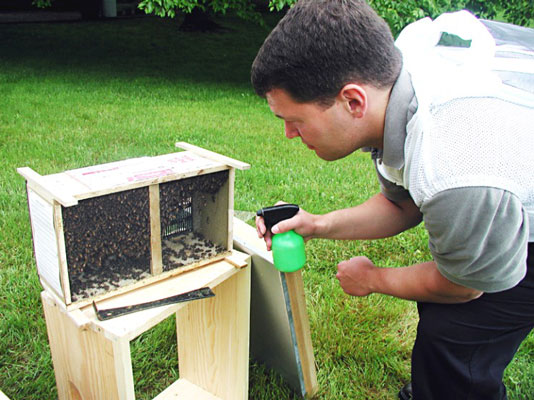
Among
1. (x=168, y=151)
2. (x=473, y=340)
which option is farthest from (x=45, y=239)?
(x=168, y=151)

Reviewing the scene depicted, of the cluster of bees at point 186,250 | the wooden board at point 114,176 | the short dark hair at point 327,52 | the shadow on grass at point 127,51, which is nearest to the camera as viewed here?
the short dark hair at point 327,52

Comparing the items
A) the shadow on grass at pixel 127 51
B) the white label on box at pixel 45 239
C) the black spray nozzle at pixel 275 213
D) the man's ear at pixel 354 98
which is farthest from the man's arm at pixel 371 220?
the shadow on grass at pixel 127 51

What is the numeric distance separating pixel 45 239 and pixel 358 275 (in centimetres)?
112

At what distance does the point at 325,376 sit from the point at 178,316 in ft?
2.50

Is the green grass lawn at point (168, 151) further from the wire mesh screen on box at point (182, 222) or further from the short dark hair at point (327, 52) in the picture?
the short dark hair at point (327, 52)

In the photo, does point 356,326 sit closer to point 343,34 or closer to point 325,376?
point 325,376

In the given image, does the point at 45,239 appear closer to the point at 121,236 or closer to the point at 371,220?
the point at 121,236

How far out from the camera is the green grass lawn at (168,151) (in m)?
2.44

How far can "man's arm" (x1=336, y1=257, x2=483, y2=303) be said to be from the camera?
163 cm

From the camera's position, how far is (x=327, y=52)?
1.47 meters

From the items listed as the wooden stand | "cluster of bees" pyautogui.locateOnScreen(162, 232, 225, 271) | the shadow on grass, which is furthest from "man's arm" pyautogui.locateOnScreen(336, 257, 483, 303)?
the shadow on grass

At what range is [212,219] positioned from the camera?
2.13 m

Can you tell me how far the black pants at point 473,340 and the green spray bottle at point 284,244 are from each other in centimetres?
51

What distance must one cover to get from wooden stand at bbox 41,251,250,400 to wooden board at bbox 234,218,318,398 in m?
0.09
